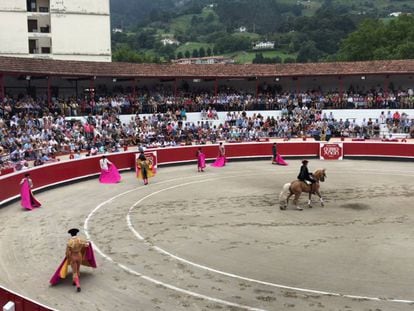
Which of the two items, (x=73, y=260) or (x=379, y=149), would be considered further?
(x=379, y=149)

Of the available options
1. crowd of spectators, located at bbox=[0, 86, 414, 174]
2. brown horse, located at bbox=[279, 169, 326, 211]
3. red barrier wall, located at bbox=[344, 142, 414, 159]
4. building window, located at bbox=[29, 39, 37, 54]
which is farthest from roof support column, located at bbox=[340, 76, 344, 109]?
building window, located at bbox=[29, 39, 37, 54]

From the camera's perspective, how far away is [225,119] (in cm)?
3591

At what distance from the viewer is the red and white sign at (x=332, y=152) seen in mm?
29031

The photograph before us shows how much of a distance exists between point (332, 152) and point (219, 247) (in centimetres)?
1762

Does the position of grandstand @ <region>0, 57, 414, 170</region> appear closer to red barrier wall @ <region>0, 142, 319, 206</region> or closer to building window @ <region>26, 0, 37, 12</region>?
red barrier wall @ <region>0, 142, 319, 206</region>

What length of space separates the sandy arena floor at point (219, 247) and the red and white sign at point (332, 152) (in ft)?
25.1

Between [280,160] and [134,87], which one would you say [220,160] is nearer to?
[280,160]

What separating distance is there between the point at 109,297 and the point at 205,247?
11.4ft

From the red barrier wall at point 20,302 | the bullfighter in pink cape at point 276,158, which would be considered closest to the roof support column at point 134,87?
the bullfighter in pink cape at point 276,158

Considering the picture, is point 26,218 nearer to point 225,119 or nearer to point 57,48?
point 225,119

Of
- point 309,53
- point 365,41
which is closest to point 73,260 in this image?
point 365,41

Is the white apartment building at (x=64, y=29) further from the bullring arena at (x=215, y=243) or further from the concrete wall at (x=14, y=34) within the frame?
the bullring arena at (x=215, y=243)

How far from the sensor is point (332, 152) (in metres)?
29.0

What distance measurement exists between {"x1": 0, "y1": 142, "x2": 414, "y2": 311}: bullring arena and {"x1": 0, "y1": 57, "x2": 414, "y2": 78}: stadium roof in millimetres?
11212
